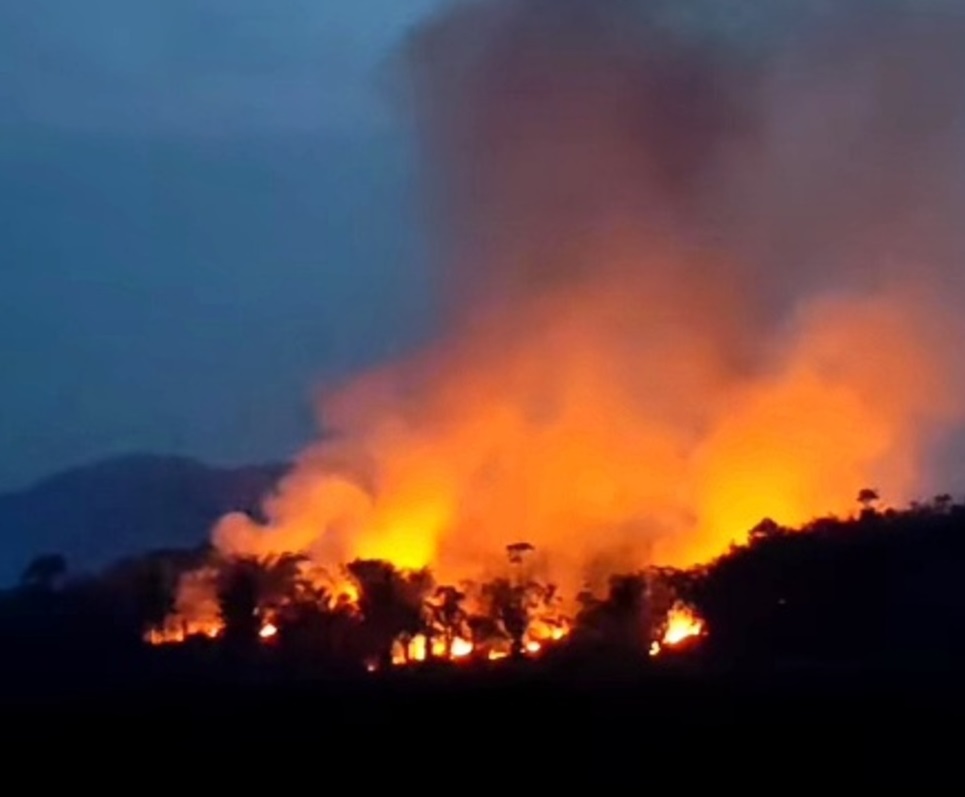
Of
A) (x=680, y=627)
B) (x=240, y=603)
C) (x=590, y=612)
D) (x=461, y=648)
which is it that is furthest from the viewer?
(x=240, y=603)

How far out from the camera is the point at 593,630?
55750mm

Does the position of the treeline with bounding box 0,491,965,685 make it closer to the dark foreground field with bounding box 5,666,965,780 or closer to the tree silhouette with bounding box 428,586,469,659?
the tree silhouette with bounding box 428,586,469,659

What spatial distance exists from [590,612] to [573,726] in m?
24.7

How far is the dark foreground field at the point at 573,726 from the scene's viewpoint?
3059 cm

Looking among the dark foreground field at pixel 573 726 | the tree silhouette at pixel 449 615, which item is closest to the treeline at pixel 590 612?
the tree silhouette at pixel 449 615

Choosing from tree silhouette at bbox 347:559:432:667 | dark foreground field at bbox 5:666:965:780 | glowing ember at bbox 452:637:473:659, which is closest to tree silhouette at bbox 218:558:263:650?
tree silhouette at bbox 347:559:432:667

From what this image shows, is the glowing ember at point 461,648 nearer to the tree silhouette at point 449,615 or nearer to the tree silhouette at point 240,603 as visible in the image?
the tree silhouette at point 449,615

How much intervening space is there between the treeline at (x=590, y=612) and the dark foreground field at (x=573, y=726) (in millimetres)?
8412

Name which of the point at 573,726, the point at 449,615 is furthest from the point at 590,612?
the point at 573,726

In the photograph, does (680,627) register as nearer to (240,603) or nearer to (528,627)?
(528,627)

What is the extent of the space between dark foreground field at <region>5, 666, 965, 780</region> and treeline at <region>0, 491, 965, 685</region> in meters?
8.41

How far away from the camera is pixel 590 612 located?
58000mm

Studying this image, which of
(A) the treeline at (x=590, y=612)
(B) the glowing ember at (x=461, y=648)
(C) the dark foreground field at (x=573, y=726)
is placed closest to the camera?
(C) the dark foreground field at (x=573, y=726)

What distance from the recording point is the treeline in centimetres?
4984
